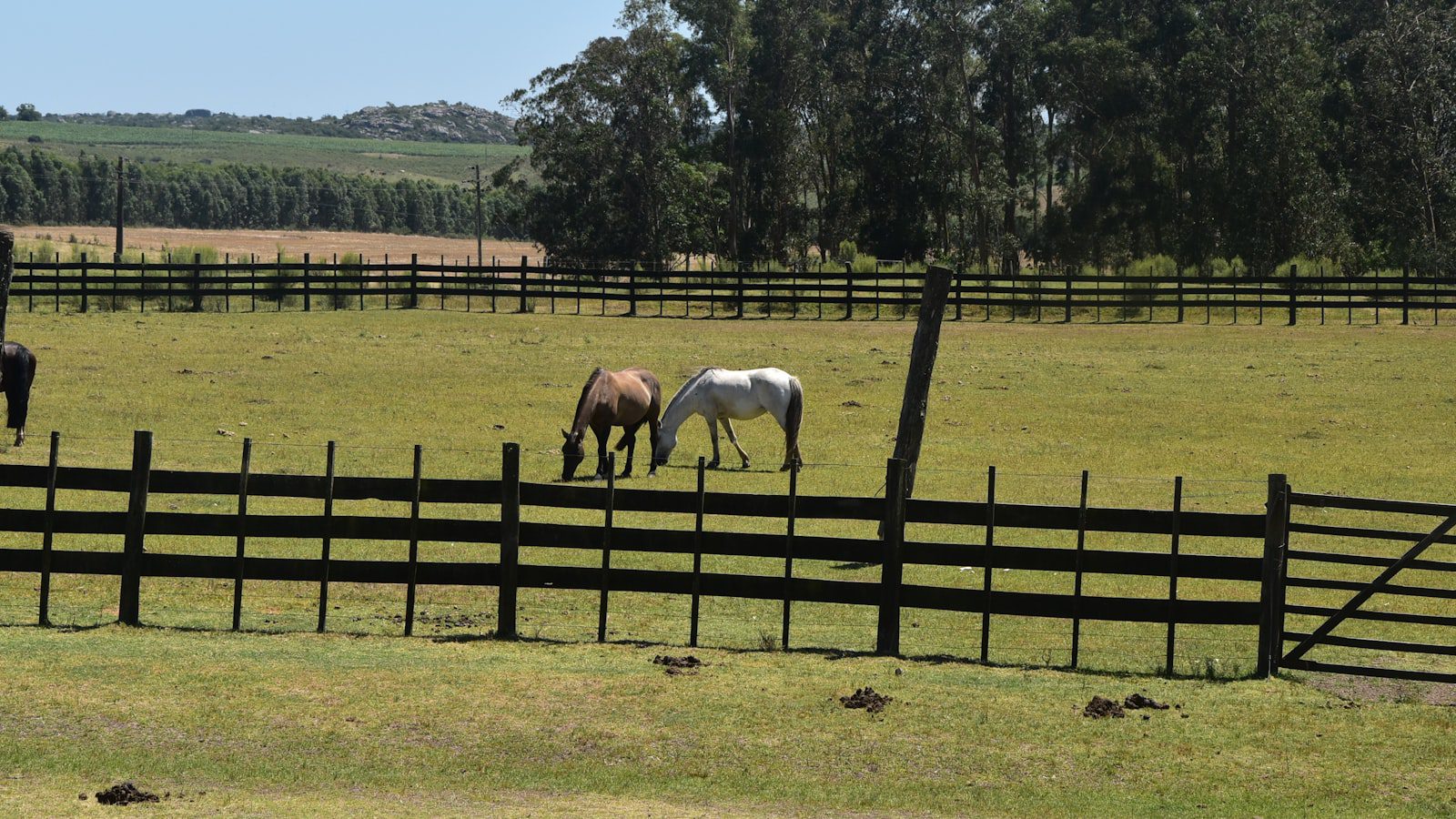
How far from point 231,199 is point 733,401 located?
551ft

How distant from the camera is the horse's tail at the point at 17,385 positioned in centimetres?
2191

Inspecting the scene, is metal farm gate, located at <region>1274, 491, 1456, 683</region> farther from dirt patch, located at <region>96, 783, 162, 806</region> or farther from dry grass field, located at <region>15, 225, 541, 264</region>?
dry grass field, located at <region>15, 225, 541, 264</region>

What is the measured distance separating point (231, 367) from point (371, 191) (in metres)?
157

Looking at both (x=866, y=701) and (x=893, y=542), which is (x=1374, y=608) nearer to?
(x=893, y=542)

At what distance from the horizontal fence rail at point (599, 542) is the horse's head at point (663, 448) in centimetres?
973

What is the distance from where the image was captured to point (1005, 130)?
255ft

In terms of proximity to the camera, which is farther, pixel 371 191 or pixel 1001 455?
pixel 371 191

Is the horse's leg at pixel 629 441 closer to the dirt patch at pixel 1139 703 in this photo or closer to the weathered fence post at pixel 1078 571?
the weathered fence post at pixel 1078 571

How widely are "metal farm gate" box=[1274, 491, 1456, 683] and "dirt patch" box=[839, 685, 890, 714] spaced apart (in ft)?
9.68

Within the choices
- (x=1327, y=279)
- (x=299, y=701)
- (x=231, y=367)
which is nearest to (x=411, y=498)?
(x=299, y=701)

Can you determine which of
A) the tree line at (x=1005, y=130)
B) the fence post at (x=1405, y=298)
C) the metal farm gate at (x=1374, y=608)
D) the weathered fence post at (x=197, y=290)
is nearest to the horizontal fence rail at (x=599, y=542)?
the metal farm gate at (x=1374, y=608)

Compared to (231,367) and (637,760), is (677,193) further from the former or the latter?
(637,760)

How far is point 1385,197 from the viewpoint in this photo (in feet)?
210

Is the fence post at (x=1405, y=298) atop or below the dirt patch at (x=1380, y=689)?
atop
